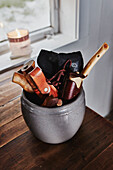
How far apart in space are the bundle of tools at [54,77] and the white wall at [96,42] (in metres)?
0.49

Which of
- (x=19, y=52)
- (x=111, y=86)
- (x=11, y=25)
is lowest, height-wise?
(x=111, y=86)

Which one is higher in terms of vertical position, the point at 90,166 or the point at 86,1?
the point at 86,1

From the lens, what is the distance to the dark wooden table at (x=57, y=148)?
57 centimetres

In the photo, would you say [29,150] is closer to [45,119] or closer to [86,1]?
[45,119]

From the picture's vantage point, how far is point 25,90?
57 centimetres

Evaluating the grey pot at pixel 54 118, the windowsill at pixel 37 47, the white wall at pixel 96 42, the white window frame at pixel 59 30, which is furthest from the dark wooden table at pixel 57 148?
the white wall at pixel 96 42

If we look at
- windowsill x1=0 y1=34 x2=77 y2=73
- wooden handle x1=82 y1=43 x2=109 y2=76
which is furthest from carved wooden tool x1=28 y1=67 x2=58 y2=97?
windowsill x1=0 y1=34 x2=77 y2=73

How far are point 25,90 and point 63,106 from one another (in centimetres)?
12

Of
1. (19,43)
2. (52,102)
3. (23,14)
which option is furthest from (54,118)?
(23,14)

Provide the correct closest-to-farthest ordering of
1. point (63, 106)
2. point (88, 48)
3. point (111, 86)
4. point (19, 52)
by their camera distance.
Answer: point (63, 106)
point (19, 52)
point (88, 48)
point (111, 86)

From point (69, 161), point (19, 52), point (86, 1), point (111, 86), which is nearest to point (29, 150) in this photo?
point (69, 161)

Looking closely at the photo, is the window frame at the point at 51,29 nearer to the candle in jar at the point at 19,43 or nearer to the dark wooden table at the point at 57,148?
the candle in jar at the point at 19,43

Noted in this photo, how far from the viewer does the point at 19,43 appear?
3.23 feet

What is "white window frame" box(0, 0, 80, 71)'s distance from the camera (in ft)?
3.44
